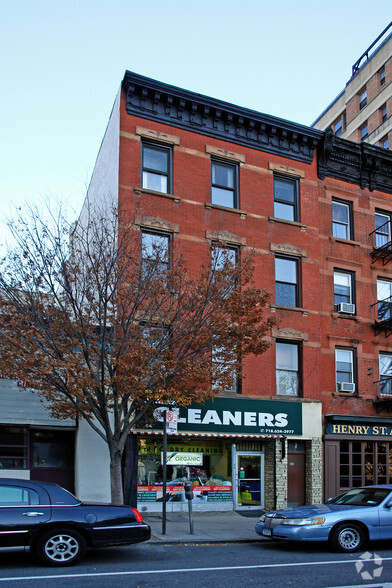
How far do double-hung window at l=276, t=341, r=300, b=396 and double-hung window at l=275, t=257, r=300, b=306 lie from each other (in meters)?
1.51

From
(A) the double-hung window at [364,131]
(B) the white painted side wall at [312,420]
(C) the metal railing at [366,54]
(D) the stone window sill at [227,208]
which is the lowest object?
(B) the white painted side wall at [312,420]

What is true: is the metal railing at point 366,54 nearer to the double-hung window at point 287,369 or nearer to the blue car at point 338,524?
the double-hung window at point 287,369

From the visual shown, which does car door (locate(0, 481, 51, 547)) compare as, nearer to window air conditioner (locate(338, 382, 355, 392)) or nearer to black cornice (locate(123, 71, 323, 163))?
black cornice (locate(123, 71, 323, 163))

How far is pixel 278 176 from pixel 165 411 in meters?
11.0

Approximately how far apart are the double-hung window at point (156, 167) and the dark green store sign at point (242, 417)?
7033 mm

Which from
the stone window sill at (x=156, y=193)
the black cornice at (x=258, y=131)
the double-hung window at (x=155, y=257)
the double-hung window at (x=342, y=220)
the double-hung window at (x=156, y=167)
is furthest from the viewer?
the double-hung window at (x=342, y=220)

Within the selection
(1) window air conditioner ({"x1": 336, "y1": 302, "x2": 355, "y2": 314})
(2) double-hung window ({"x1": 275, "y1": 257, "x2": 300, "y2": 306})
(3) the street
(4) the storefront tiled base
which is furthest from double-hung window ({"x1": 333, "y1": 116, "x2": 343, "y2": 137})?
(3) the street

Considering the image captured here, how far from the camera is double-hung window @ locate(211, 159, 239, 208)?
20859 mm

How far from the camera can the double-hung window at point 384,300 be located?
22891mm

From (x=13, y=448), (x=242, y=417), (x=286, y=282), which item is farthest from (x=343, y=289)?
(x=13, y=448)

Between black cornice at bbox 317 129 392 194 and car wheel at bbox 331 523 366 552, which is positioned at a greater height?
A: black cornice at bbox 317 129 392 194

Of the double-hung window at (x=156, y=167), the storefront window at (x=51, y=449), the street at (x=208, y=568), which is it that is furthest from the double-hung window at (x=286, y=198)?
the street at (x=208, y=568)

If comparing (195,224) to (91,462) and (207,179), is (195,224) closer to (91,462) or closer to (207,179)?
(207,179)

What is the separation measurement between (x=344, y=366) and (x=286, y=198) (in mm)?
6341
